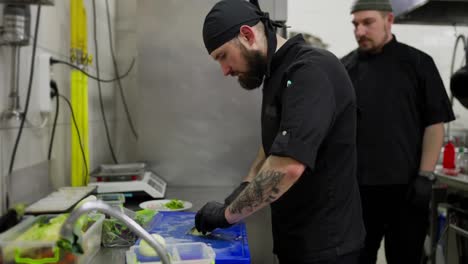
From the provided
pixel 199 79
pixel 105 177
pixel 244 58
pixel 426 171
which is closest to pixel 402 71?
pixel 426 171

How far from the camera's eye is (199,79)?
2.12 meters

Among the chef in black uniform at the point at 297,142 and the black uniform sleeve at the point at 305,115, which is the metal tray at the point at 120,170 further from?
the black uniform sleeve at the point at 305,115

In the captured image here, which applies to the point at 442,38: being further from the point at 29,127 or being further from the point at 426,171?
the point at 29,127

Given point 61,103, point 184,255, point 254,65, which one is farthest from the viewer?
point 61,103

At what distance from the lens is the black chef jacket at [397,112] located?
2111mm

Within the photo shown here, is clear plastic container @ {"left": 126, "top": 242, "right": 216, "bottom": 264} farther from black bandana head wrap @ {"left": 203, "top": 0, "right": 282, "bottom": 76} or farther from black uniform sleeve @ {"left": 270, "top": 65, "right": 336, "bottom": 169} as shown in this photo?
black bandana head wrap @ {"left": 203, "top": 0, "right": 282, "bottom": 76}

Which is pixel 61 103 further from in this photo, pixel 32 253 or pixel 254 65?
pixel 32 253

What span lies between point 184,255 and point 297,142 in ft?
1.33

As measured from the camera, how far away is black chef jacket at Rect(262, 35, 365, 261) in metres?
1.12

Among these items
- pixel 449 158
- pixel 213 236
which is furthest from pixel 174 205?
pixel 449 158

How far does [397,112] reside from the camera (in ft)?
6.99

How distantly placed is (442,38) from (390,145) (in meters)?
2.32

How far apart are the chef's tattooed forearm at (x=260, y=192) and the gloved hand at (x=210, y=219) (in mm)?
42

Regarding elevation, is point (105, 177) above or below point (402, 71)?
below
